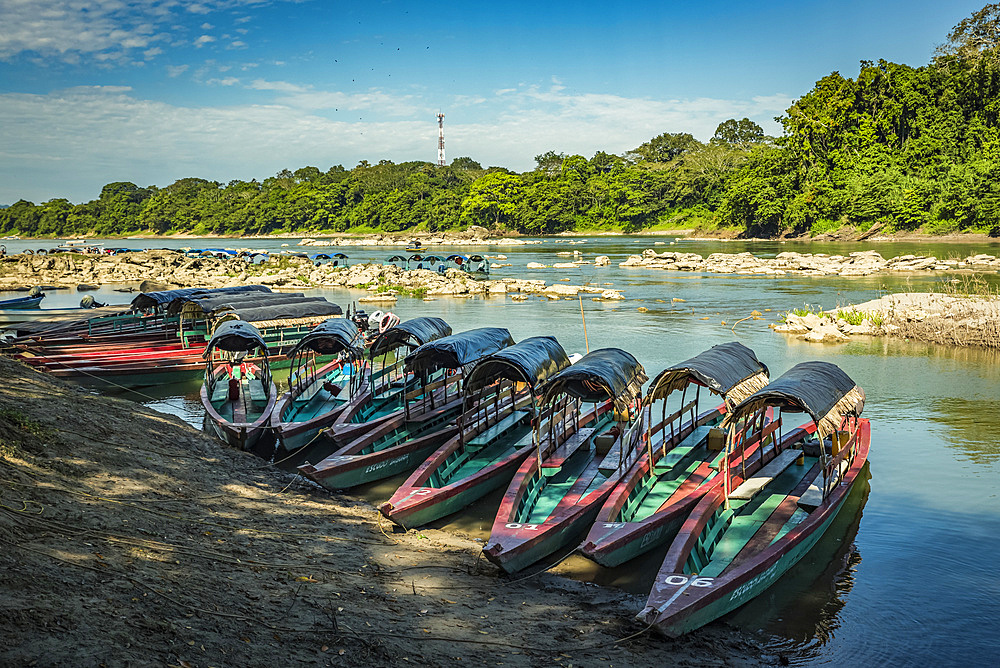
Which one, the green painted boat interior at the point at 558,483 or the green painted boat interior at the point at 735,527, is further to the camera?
the green painted boat interior at the point at 558,483

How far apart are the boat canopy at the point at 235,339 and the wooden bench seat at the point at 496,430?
5580 millimetres

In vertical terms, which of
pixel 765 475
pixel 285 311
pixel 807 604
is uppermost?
pixel 285 311

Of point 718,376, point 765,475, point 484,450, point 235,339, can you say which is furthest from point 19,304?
point 765,475

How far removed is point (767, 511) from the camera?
10.2m

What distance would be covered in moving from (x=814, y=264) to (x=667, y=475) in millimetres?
47491

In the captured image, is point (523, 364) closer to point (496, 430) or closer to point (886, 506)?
point (496, 430)

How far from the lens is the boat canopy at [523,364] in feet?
39.9

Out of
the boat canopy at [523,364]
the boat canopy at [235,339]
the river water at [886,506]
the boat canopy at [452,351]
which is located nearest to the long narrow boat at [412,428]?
the boat canopy at [452,351]

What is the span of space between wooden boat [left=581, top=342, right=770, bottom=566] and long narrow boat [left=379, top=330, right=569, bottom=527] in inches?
82.7

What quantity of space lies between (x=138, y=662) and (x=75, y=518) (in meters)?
3.09

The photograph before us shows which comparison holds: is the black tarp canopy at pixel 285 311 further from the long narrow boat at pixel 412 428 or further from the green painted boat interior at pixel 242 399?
the long narrow boat at pixel 412 428

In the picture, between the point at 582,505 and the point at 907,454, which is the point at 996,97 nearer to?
the point at 907,454

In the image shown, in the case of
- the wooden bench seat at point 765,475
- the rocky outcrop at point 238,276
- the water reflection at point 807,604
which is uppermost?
the rocky outcrop at point 238,276

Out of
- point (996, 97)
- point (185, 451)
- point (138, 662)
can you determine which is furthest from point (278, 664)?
point (996, 97)
